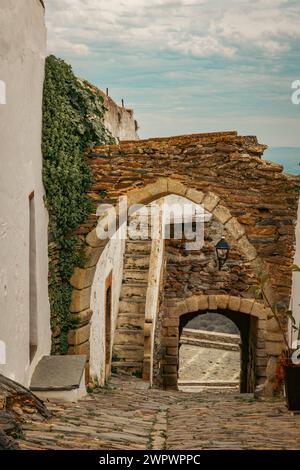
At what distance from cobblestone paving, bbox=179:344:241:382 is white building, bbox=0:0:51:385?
14.2 m

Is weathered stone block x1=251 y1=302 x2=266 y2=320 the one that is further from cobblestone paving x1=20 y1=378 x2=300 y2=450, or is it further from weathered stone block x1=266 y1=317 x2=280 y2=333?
cobblestone paving x1=20 y1=378 x2=300 y2=450

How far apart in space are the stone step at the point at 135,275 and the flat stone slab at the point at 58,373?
5.68m

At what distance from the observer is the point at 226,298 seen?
16.0 metres

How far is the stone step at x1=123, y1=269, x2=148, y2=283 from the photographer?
15.1 metres

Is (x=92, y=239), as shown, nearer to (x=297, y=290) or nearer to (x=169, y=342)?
(x=297, y=290)

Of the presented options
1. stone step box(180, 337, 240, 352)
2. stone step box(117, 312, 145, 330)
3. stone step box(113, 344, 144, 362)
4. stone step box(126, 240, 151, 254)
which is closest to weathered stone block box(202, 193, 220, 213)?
stone step box(113, 344, 144, 362)

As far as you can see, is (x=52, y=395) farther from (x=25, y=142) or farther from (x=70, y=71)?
Answer: (x=70, y=71)

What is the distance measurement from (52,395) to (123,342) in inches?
236

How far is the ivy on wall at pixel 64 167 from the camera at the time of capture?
9437 mm

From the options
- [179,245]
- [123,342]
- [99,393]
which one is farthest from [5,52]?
[179,245]

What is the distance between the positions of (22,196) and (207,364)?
17.5 m

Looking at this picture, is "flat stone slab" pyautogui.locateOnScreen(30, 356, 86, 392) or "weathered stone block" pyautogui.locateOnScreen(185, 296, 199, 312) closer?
"flat stone slab" pyautogui.locateOnScreen(30, 356, 86, 392)

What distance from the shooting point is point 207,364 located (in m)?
24.5
